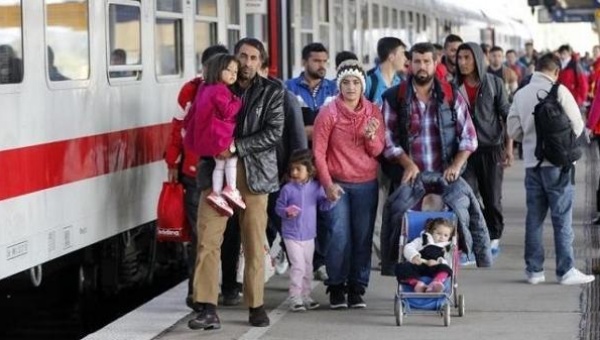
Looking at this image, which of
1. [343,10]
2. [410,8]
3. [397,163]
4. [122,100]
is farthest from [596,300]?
[410,8]

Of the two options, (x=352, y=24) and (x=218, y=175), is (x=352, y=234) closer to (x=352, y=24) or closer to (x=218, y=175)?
(x=218, y=175)

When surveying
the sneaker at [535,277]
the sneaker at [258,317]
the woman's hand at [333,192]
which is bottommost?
the sneaker at [535,277]

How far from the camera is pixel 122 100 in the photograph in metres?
11.2

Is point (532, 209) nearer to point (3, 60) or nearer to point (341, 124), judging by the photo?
point (341, 124)

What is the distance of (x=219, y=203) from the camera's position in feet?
32.3

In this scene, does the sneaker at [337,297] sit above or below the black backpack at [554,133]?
below

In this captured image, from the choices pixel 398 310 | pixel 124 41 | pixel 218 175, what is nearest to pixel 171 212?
pixel 218 175

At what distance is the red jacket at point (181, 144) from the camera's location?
10582 millimetres

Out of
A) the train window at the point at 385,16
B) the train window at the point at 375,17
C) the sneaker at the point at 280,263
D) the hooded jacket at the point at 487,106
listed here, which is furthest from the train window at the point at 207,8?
the train window at the point at 385,16

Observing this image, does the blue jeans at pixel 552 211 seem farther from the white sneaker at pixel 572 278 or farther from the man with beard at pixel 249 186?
the man with beard at pixel 249 186

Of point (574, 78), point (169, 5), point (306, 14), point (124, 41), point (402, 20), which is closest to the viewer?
point (124, 41)

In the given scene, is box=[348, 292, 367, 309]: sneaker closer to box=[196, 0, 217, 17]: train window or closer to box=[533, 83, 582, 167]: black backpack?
box=[533, 83, 582, 167]: black backpack

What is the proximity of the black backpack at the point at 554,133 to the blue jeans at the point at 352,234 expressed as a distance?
1510 millimetres

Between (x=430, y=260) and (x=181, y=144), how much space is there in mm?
1834
